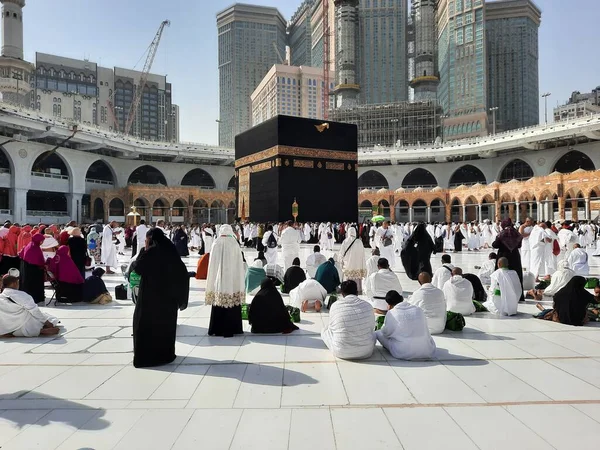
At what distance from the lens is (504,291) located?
5.09 metres

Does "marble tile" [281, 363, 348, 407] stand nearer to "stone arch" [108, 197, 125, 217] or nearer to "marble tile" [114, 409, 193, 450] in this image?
"marble tile" [114, 409, 193, 450]

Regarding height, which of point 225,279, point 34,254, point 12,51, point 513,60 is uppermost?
point 513,60

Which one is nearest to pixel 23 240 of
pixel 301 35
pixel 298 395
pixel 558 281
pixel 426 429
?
pixel 298 395

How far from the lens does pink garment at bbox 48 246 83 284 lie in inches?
232

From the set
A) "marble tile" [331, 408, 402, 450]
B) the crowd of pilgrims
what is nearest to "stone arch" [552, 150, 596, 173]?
the crowd of pilgrims

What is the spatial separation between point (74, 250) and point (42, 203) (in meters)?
30.9

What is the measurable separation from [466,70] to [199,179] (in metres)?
33.6

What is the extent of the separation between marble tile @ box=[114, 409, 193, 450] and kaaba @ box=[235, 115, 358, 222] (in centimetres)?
1822

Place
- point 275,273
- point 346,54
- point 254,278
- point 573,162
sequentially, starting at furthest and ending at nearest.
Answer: point 346,54 < point 573,162 < point 275,273 < point 254,278

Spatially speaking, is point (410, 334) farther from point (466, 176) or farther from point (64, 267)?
point (466, 176)

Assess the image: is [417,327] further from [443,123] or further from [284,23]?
[284,23]

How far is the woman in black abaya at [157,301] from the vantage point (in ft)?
11.1

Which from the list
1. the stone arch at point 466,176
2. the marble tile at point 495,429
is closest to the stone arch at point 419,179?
the stone arch at point 466,176

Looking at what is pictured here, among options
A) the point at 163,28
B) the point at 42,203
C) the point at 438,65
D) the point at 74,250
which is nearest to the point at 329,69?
the point at 438,65
